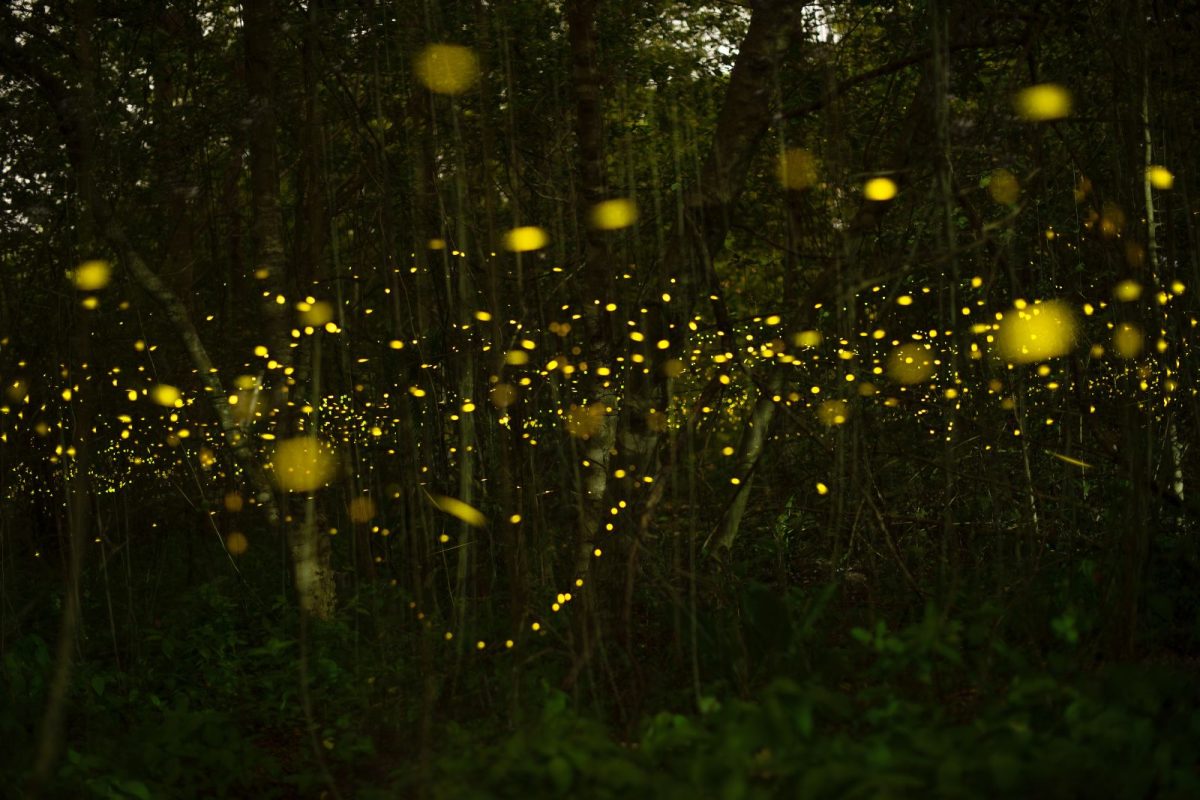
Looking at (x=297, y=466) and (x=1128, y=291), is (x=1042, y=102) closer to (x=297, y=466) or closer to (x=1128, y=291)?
(x=1128, y=291)

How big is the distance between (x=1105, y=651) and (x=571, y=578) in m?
2.93

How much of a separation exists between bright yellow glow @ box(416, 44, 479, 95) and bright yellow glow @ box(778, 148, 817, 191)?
202cm

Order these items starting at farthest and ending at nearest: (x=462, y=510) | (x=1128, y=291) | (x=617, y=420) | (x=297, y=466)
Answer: (x=297, y=466) < (x=617, y=420) < (x=462, y=510) < (x=1128, y=291)

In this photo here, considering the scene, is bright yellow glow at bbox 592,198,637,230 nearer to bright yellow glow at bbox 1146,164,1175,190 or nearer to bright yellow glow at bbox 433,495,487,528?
bright yellow glow at bbox 433,495,487,528

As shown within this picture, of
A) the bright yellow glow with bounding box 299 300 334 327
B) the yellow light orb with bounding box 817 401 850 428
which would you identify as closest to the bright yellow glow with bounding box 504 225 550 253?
the bright yellow glow with bounding box 299 300 334 327

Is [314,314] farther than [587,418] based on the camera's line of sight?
No

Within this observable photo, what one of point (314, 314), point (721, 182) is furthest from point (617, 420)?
point (314, 314)

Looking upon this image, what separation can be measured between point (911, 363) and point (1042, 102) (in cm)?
272

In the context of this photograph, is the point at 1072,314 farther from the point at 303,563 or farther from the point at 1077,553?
the point at 303,563

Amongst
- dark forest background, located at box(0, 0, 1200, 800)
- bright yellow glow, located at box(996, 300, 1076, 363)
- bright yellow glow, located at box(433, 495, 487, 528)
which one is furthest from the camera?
bright yellow glow, located at box(996, 300, 1076, 363)

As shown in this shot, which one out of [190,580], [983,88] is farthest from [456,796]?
[190,580]

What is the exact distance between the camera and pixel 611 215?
631cm

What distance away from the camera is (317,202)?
7.87 metres

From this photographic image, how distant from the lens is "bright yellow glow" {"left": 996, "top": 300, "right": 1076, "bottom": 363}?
6145 mm
